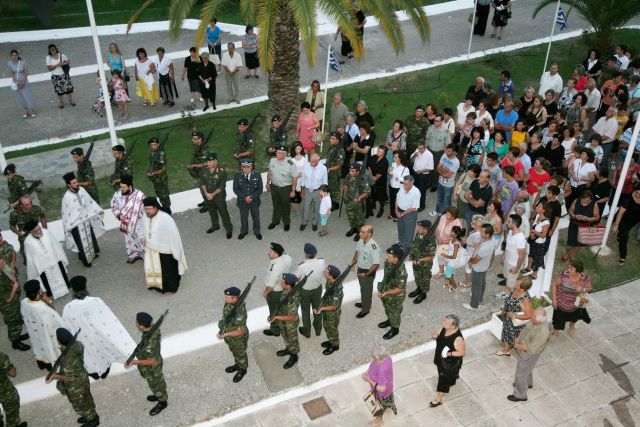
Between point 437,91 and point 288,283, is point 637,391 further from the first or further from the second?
point 437,91

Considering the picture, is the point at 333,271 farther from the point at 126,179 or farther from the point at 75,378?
the point at 126,179

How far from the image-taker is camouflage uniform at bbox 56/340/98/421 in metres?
6.83

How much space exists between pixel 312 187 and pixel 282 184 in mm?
520

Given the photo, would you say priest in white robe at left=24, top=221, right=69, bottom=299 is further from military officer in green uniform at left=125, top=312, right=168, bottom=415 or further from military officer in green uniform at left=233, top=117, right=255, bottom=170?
→ military officer in green uniform at left=233, top=117, right=255, bottom=170

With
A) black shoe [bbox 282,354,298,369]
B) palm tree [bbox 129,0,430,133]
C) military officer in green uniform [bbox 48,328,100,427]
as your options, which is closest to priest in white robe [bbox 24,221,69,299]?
military officer in green uniform [bbox 48,328,100,427]

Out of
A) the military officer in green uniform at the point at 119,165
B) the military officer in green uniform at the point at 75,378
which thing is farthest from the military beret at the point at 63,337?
the military officer in green uniform at the point at 119,165

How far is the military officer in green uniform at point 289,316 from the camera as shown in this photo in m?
7.69

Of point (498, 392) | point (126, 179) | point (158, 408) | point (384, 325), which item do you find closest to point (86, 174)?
point (126, 179)

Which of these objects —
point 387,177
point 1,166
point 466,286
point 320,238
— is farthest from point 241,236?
point 1,166

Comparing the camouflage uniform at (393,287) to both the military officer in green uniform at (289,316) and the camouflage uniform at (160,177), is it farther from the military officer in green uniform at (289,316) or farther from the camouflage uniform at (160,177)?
the camouflage uniform at (160,177)

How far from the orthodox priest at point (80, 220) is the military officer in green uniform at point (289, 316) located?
3582mm

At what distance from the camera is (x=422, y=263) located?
9.04m

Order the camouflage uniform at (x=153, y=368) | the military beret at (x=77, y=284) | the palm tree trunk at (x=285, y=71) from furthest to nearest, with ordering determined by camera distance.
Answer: the palm tree trunk at (x=285, y=71)
the military beret at (x=77, y=284)
the camouflage uniform at (x=153, y=368)

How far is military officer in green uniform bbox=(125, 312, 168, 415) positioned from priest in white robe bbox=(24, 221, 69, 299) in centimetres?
235
